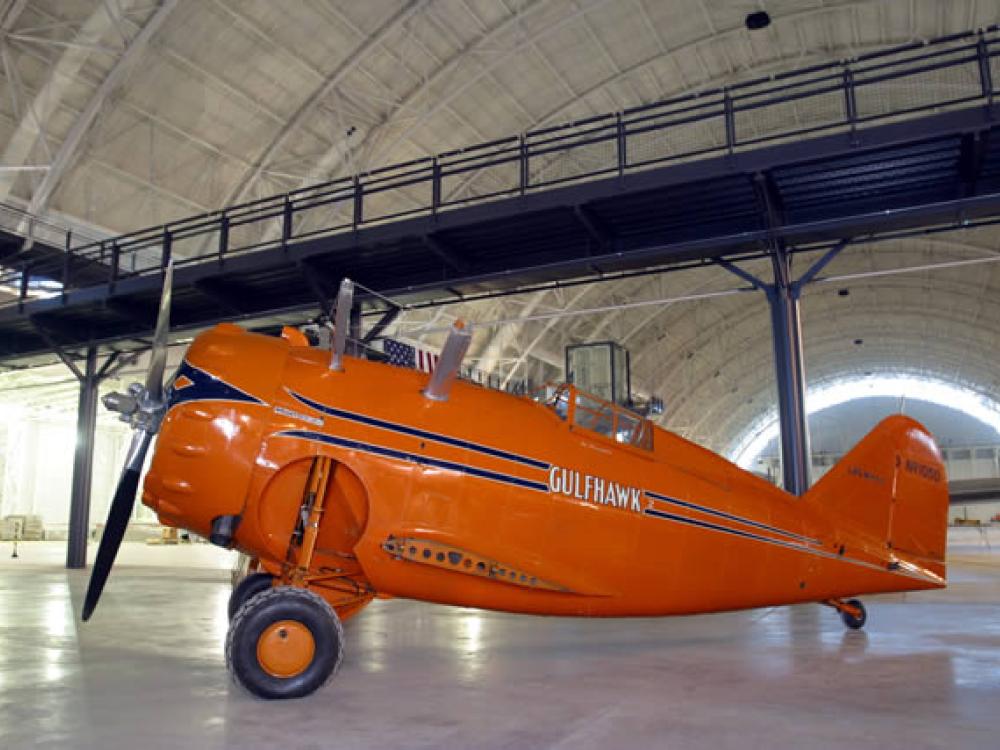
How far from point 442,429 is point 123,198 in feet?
74.7

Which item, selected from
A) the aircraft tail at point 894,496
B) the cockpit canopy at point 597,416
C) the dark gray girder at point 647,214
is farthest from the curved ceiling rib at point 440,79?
the cockpit canopy at point 597,416

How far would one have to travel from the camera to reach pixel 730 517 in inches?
303

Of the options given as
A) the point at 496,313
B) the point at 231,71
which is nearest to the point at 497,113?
the point at 231,71

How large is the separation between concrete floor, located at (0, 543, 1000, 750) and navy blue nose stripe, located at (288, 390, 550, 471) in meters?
1.92

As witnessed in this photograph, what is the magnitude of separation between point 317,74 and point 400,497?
19950mm

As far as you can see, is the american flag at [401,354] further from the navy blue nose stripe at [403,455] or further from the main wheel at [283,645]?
the main wheel at [283,645]

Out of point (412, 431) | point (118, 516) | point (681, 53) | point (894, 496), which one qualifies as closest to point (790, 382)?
point (894, 496)

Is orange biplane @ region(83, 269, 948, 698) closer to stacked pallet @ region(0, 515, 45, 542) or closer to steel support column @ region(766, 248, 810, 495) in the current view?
steel support column @ region(766, 248, 810, 495)

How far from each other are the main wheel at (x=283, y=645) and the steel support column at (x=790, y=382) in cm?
822

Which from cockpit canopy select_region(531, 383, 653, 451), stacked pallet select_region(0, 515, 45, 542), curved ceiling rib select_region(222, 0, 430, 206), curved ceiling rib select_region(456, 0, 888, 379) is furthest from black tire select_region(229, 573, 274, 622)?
stacked pallet select_region(0, 515, 45, 542)

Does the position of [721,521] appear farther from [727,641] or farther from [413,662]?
[413,662]

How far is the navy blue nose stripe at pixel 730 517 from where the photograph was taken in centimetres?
740

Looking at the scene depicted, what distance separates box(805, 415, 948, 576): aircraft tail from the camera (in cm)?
870

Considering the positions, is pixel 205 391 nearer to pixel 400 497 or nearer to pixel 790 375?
pixel 400 497
